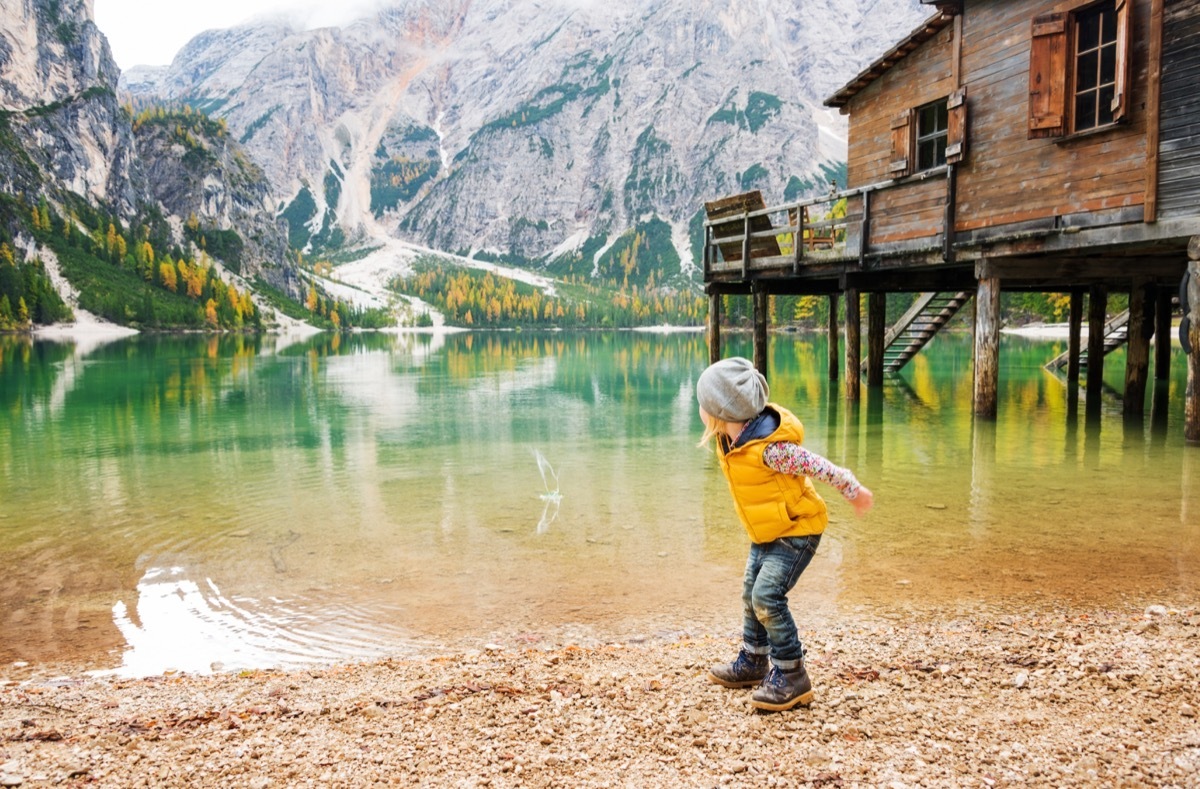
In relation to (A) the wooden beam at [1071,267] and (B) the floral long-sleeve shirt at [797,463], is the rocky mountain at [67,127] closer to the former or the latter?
(A) the wooden beam at [1071,267]

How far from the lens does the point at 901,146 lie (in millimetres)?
19172

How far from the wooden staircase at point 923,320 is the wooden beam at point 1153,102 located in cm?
1235

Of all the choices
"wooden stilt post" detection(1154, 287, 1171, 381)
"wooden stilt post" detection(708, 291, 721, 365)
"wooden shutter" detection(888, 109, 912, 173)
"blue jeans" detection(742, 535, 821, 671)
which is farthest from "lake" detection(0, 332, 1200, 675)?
"wooden shutter" detection(888, 109, 912, 173)

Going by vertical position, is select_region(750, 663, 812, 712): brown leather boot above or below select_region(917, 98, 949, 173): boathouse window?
below

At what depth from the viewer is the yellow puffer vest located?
178 inches

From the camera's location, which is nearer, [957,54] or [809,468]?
[809,468]

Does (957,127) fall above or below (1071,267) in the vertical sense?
above

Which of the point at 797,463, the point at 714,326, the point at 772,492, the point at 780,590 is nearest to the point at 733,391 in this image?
the point at 797,463

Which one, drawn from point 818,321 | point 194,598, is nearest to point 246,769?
point 194,598

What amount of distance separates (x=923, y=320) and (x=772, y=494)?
1128 inches

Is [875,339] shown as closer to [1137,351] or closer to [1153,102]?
[1137,351]

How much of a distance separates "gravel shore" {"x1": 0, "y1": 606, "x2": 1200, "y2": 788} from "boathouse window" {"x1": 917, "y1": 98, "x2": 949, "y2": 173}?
15.2 metres

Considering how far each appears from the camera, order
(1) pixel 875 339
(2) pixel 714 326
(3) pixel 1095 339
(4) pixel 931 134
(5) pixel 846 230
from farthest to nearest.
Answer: (1) pixel 875 339 < (2) pixel 714 326 < (3) pixel 1095 339 < (5) pixel 846 230 < (4) pixel 931 134

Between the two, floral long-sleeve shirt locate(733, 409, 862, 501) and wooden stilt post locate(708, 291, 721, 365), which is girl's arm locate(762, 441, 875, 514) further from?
wooden stilt post locate(708, 291, 721, 365)
